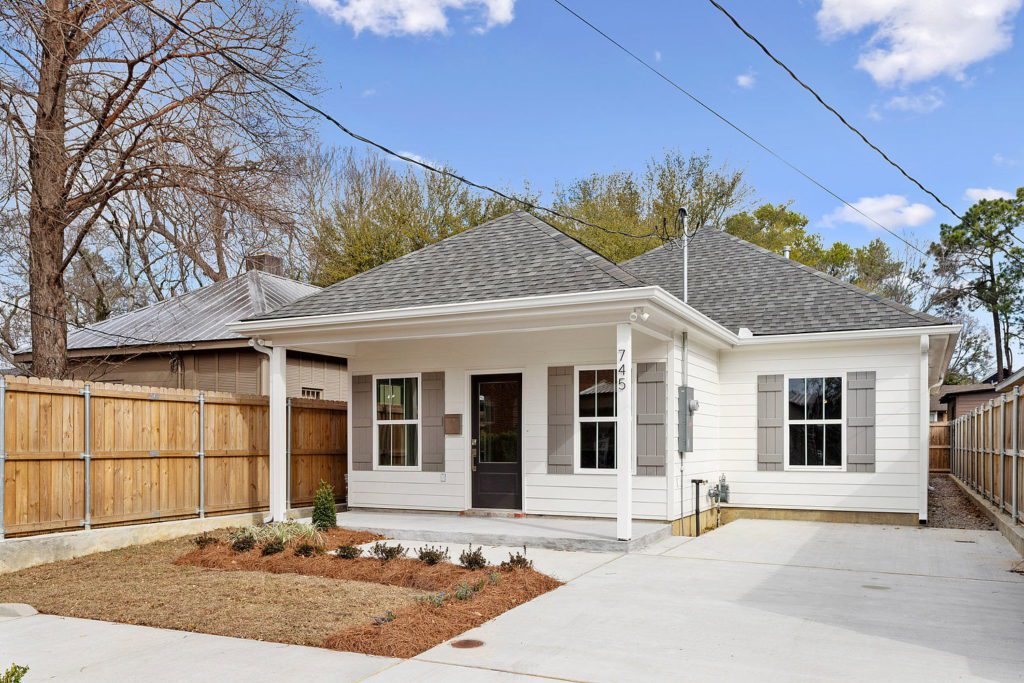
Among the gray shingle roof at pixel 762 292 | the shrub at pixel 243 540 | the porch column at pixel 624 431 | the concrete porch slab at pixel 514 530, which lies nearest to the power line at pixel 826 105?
the gray shingle roof at pixel 762 292

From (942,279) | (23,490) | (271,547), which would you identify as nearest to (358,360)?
(271,547)

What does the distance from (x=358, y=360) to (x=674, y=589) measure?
691 cm

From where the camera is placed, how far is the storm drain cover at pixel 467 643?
214 inches

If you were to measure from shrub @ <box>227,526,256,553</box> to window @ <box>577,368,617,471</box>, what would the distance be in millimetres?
4377

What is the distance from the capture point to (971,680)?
4660 mm

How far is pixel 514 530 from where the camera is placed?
10.2 metres

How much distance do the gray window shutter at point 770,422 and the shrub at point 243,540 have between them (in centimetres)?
750

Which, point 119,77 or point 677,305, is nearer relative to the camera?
point 677,305

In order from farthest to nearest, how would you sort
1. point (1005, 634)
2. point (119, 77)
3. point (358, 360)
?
point (358, 360) → point (119, 77) → point (1005, 634)

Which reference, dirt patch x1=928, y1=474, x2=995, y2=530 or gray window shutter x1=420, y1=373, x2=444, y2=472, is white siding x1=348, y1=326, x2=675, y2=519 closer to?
gray window shutter x1=420, y1=373, x2=444, y2=472

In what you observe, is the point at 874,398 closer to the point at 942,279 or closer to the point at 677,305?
the point at 677,305

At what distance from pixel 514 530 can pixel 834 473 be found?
17.0 feet

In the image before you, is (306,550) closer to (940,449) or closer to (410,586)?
(410,586)

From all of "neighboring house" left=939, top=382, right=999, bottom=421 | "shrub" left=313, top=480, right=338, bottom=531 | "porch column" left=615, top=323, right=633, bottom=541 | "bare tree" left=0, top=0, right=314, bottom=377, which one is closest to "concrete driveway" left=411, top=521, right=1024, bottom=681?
"porch column" left=615, top=323, right=633, bottom=541
